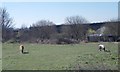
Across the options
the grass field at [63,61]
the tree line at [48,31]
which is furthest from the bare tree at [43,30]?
the grass field at [63,61]

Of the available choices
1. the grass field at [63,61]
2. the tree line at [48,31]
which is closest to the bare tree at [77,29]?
the tree line at [48,31]

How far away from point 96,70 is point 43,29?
3601 inches

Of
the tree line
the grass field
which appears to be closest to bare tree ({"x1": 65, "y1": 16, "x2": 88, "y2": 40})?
the tree line

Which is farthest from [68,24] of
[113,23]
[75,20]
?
[113,23]

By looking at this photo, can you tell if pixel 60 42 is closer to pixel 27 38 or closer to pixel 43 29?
pixel 27 38

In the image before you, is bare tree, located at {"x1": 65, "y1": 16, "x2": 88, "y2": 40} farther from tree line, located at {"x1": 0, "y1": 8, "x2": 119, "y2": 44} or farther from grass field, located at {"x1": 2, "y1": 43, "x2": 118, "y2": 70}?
grass field, located at {"x1": 2, "y1": 43, "x2": 118, "y2": 70}

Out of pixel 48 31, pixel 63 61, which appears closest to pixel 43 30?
pixel 48 31

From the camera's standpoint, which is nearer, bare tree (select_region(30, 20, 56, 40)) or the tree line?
the tree line

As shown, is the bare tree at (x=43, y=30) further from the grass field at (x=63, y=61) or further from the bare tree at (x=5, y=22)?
the grass field at (x=63, y=61)

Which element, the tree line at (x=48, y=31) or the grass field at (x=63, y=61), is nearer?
the grass field at (x=63, y=61)

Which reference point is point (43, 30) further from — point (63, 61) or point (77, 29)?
point (63, 61)

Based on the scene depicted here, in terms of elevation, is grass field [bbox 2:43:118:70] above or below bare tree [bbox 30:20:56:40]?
below

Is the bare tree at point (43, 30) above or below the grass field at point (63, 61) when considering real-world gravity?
above

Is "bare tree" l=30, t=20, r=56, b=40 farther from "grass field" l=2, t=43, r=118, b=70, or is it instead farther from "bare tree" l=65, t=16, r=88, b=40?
"grass field" l=2, t=43, r=118, b=70
